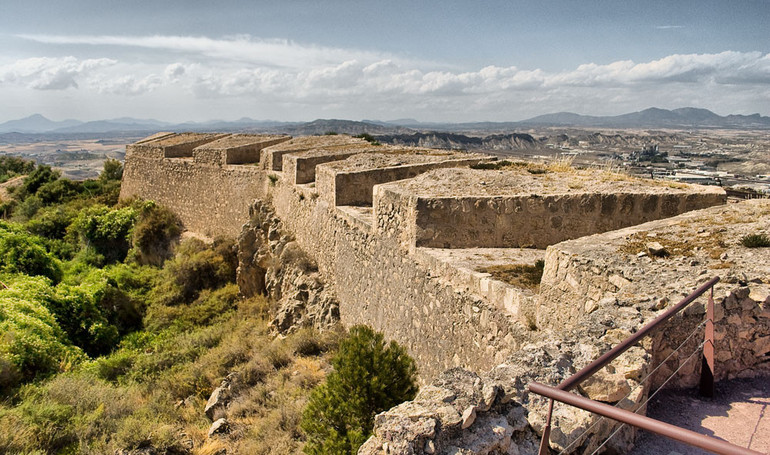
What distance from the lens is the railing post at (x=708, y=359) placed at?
3162 millimetres

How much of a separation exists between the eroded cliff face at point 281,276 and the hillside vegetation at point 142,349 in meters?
0.46

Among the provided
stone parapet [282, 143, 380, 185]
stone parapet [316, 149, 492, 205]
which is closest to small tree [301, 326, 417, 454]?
stone parapet [316, 149, 492, 205]

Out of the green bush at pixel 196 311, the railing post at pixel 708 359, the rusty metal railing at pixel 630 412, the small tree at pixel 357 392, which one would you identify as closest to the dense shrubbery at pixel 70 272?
the green bush at pixel 196 311

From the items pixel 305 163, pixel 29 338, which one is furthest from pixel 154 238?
pixel 305 163

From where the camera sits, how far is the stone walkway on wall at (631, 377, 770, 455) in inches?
104

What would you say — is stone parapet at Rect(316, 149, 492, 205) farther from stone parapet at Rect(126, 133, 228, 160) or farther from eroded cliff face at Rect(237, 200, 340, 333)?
stone parapet at Rect(126, 133, 228, 160)

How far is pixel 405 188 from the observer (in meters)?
6.94

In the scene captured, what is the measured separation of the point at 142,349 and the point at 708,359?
11.8m

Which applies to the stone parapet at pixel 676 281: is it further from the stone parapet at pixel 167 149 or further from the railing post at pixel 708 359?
the stone parapet at pixel 167 149

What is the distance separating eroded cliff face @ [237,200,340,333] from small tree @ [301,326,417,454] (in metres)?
4.12

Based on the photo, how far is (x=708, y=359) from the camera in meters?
3.15

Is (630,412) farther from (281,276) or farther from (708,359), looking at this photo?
(281,276)

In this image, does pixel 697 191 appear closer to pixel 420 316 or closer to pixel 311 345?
pixel 420 316

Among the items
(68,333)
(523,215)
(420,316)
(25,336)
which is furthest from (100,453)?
(68,333)
